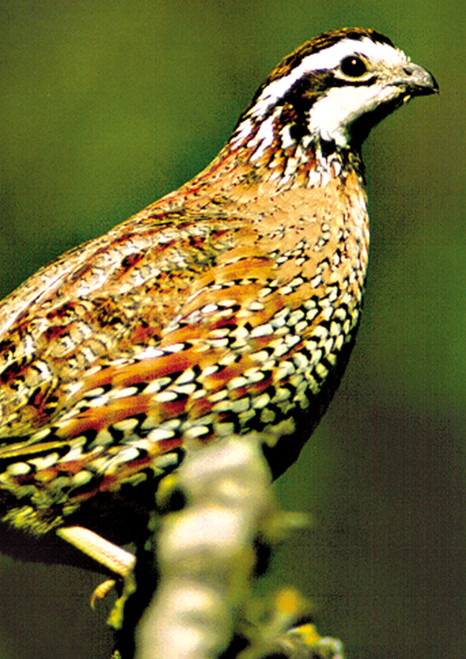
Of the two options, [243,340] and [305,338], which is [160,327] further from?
[305,338]

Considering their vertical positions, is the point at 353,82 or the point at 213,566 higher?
the point at 353,82

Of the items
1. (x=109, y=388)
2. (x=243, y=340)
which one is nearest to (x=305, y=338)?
(x=243, y=340)

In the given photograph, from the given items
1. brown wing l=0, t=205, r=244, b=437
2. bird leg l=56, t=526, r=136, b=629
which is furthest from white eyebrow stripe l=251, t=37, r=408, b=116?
bird leg l=56, t=526, r=136, b=629

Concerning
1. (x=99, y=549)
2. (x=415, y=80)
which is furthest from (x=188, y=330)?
(x=415, y=80)

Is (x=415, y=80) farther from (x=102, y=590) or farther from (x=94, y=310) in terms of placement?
(x=102, y=590)

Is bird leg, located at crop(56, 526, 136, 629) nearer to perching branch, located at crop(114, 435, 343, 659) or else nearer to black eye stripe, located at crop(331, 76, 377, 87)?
perching branch, located at crop(114, 435, 343, 659)
